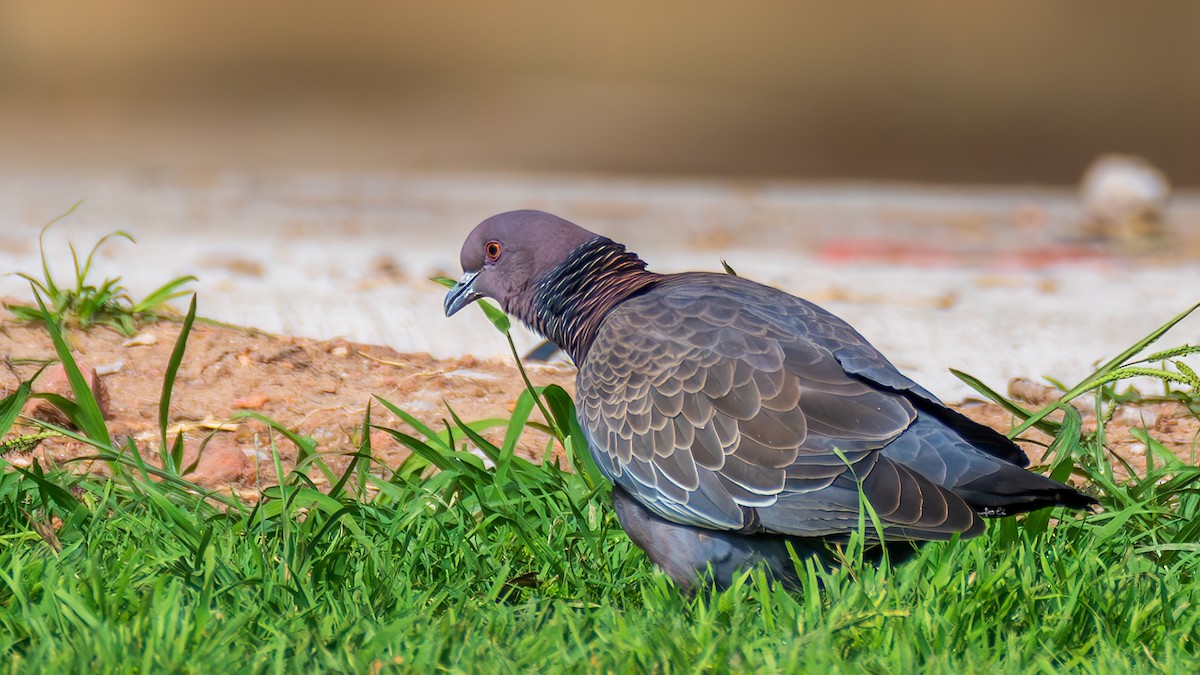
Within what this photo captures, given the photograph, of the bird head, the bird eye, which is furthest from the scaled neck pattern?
the bird eye

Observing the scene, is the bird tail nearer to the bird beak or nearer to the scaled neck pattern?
the scaled neck pattern

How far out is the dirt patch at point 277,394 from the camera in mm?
3535

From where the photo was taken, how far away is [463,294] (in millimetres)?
3488

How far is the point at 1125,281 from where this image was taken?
21.4 ft

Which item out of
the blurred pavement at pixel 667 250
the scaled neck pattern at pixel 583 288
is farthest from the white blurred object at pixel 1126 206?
the scaled neck pattern at pixel 583 288

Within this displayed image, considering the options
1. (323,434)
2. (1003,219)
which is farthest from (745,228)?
(323,434)

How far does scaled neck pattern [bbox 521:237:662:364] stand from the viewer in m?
3.15

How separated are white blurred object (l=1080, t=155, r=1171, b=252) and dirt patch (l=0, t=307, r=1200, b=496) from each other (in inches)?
191

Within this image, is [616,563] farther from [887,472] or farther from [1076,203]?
[1076,203]

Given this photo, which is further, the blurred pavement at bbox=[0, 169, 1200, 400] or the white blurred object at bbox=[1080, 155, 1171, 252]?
the white blurred object at bbox=[1080, 155, 1171, 252]

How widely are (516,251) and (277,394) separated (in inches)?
37.8

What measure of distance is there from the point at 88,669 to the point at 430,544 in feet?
2.78

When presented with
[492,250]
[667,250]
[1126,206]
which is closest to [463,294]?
[492,250]

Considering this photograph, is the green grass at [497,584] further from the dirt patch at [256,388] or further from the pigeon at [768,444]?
the dirt patch at [256,388]
